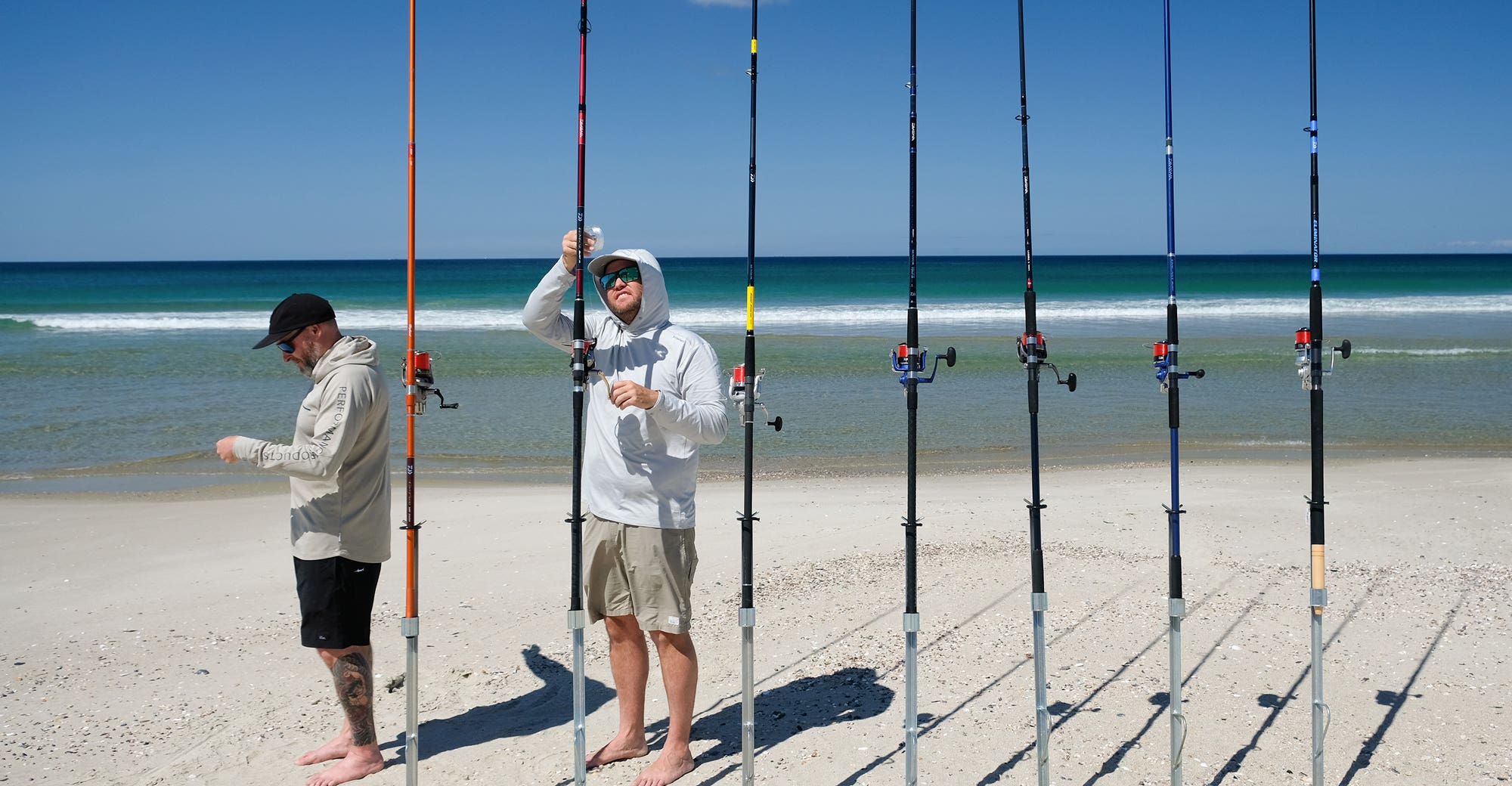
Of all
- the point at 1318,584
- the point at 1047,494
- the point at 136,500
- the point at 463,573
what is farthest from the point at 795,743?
the point at 136,500

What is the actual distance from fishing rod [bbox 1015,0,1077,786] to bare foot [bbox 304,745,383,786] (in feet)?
6.60

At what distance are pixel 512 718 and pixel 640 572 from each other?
1091mm

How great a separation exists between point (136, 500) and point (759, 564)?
488 centimetres

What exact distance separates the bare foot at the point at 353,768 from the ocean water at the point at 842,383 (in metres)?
5.36

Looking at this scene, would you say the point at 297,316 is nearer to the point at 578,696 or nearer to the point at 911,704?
the point at 578,696

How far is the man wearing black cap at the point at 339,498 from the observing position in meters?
3.08

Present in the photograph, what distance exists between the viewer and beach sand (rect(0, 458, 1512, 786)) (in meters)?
3.43

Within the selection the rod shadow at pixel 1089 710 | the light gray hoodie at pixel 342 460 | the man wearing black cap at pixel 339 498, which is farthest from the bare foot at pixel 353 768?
the rod shadow at pixel 1089 710

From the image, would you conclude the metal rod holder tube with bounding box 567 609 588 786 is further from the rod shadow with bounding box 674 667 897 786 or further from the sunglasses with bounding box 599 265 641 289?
the sunglasses with bounding box 599 265 641 289

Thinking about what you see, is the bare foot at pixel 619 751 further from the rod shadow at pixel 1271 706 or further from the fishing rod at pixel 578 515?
the rod shadow at pixel 1271 706

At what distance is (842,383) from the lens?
14719mm

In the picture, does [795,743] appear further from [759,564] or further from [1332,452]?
[1332,452]

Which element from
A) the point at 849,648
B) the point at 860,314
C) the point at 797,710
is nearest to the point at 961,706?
the point at 797,710

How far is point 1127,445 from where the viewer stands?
9.89 metres
